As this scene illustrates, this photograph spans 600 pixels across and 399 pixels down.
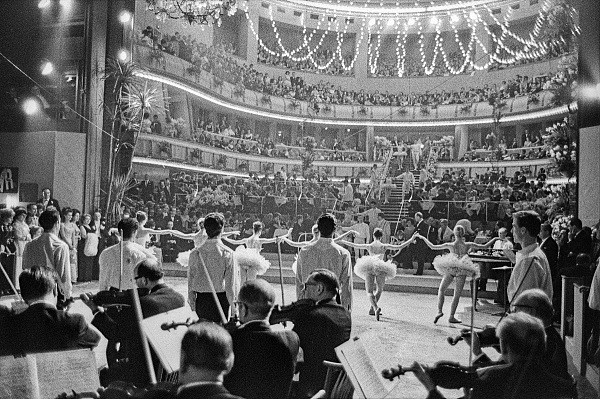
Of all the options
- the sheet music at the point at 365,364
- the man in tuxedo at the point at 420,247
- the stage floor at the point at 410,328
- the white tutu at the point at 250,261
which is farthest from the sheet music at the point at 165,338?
the man in tuxedo at the point at 420,247

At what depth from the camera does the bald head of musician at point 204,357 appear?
217 centimetres

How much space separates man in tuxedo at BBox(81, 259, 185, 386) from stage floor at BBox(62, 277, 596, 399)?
1518 mm

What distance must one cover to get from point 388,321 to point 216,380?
7284 mm

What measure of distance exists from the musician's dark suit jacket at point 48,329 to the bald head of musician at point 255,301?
2.82ft

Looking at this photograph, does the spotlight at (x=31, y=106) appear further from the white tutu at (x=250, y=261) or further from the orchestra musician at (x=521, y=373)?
the orchestra musician at (x=521, y=373)

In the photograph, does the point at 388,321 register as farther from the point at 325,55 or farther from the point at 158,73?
the point at 325,55

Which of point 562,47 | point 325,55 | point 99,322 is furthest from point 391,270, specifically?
point 325,55

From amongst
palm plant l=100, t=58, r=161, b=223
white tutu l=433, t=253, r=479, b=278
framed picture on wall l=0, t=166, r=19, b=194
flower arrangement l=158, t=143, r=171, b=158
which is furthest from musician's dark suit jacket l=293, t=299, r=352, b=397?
flower arrangement l=158, t=143, r=171, b=158

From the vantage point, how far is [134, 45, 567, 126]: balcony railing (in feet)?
65.7

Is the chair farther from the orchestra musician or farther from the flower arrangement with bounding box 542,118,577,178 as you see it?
the flower arrangement with bounding box 542,118,577,178

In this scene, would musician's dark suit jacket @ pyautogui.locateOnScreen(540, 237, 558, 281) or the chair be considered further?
musician's dark suit jacket @ pyautogui.locateOnScreen(540, 237, 558, 281)

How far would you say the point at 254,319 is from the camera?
3.06 metres

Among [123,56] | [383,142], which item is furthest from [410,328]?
[383,142]

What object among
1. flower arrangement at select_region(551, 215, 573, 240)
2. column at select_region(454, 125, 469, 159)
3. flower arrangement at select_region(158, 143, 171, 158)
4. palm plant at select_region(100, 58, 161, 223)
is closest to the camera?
flower arrangement at select_region(551, 215, 573, 240)
